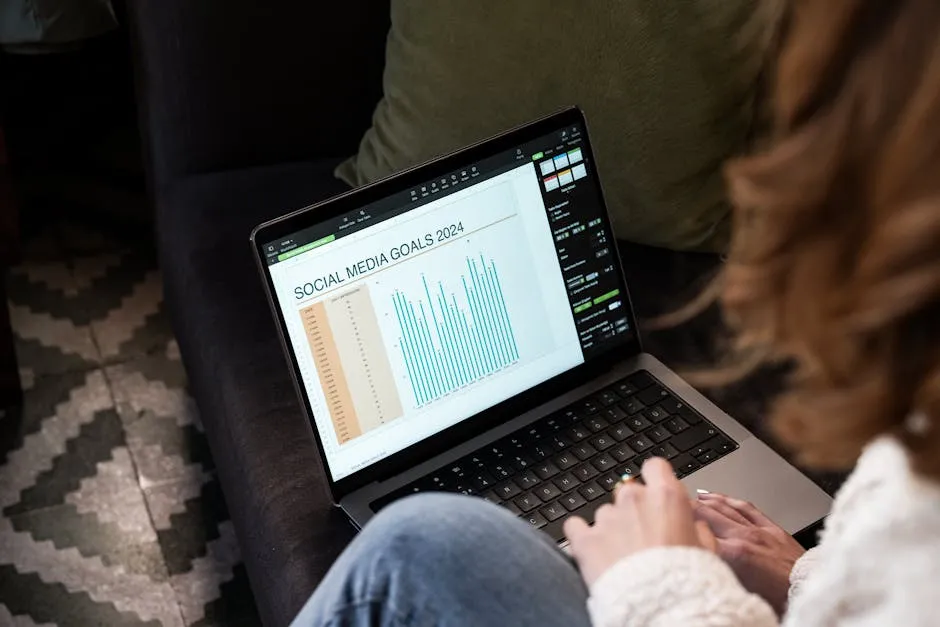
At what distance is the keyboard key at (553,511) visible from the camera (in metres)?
0.95

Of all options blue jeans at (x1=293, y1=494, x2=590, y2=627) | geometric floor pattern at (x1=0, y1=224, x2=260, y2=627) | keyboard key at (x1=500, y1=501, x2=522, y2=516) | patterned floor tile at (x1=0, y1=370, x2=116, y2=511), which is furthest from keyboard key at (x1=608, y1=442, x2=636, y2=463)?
patterned floor tile at (x1=0, y1=370, x2=116, y2=511)

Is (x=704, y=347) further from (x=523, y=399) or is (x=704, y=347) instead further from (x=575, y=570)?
(x=575, y=570)

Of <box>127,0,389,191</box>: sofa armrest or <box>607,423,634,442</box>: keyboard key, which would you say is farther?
<box>127,0,389,191</box>: sofa armrest

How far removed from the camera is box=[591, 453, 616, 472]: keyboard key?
39.2 inches

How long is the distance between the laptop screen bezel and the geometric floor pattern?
1.56 feet

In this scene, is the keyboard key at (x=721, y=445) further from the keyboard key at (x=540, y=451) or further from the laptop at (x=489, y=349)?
the keyboard key at (x=540, y=451)

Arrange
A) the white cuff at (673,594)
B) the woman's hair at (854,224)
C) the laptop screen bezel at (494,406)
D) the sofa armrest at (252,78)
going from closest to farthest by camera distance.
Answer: the woman's hair at (854,224), the white cuff at (673,594), the laptop screen bezel at (494,406), the sofa armrest at (252,78)

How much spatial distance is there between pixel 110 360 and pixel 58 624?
0.45m

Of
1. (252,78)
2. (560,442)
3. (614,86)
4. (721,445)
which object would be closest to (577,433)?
(560,442)

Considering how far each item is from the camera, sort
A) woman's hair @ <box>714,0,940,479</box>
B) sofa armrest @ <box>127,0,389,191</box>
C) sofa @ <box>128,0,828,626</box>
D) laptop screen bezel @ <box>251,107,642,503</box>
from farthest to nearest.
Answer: sofa armrest @ <box>127,0,389,191</box>
sofa @ <box>128,0,828,626</box>
laptop screen bezel @ <box>251,107,642,503</box>
woman's hair @ <box>714,0,940,479</box>

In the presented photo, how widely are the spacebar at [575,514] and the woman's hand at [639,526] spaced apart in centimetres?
10

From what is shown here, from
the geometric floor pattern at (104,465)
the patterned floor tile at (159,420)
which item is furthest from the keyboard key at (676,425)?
the patterned floor tile at (159,420)

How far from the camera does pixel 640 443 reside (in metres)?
1.02

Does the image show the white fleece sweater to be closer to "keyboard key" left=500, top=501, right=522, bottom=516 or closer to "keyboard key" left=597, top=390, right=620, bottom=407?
"keyboard key" left=500, top=501, right=522, bottom=516
